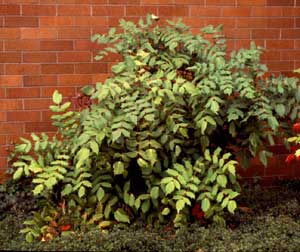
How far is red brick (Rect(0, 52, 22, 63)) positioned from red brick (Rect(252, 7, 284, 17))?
7.03ft

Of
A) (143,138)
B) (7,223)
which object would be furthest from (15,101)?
(143,138)

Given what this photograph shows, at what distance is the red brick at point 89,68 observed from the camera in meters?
5.56

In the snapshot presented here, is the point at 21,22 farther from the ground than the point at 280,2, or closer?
closer

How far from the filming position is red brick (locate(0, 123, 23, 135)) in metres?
5.50

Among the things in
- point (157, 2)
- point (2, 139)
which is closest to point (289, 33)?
point (157, 2)

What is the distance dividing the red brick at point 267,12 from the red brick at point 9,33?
6.97 ft

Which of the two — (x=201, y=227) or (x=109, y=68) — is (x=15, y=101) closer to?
(x=109, y=68)

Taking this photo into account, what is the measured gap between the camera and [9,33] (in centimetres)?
541

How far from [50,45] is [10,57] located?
355mm

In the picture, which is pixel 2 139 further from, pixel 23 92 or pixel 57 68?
pixel 57 68

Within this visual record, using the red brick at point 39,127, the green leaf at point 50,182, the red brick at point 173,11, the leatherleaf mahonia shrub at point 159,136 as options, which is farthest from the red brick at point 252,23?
the green leaf at point 50,182

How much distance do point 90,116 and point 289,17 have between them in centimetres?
242

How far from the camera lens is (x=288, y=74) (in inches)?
233

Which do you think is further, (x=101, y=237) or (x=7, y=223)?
(x=7, y=223)
